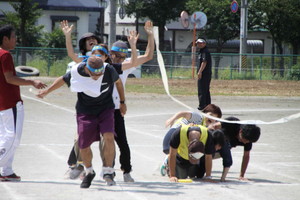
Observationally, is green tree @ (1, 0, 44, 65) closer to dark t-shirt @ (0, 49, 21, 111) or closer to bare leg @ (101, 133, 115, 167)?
dark t-shirt @ (0, 49, 21, 111)

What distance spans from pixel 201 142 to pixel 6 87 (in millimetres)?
2443

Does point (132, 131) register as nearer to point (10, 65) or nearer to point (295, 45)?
point (10, 65)

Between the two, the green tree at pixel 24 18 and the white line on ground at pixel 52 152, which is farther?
the green tree at pixel 24 18

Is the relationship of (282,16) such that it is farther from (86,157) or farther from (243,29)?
(86,157)

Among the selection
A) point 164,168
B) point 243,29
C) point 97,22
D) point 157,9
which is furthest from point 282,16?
point 164,168

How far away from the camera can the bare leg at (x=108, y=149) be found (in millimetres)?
7223

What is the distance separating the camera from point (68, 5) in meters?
55.3

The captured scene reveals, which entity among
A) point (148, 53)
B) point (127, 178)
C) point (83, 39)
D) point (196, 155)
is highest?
point (83, 39)

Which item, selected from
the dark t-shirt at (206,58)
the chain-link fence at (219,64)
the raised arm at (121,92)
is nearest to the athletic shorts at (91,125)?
the raised arm at (121,92)

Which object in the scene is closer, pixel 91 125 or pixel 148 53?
pixel 91 125

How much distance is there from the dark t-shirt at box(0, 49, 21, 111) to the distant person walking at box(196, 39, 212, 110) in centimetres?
913

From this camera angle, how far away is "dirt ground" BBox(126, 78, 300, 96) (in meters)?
27.4

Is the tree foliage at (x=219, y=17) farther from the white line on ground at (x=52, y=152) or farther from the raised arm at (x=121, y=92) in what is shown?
the raised arm at (x=121, y=92)

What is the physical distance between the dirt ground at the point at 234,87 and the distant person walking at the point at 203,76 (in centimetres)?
951
